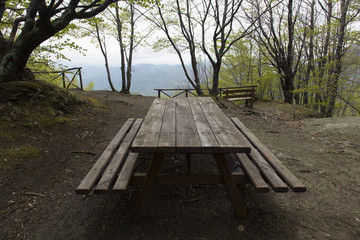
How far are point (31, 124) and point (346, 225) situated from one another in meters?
5.17

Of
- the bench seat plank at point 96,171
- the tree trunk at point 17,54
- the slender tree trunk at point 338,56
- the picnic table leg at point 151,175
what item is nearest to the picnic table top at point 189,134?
the picnic table leg at point 151,175

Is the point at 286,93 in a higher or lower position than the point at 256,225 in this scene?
higher

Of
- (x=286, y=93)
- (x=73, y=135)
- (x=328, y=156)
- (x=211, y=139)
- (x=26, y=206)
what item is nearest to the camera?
(x=211, y=139)

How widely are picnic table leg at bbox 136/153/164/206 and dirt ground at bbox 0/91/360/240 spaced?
0.29m

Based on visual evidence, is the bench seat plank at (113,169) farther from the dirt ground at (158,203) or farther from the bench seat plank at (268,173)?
the bench seat plank at (268,173)

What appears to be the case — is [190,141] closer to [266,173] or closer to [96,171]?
[266,173]

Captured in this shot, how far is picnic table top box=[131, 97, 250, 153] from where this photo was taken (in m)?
1.61

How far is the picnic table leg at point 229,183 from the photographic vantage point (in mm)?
1835

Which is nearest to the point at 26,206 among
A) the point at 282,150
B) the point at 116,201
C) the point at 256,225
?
the point at 116,201

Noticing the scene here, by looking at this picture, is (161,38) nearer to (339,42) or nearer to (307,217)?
(339,42)

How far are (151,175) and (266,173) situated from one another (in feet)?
3.75

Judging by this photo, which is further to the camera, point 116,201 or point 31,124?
point 31,124

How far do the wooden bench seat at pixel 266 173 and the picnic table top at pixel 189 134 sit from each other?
39 cm

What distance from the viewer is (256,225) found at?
1.93 metres
